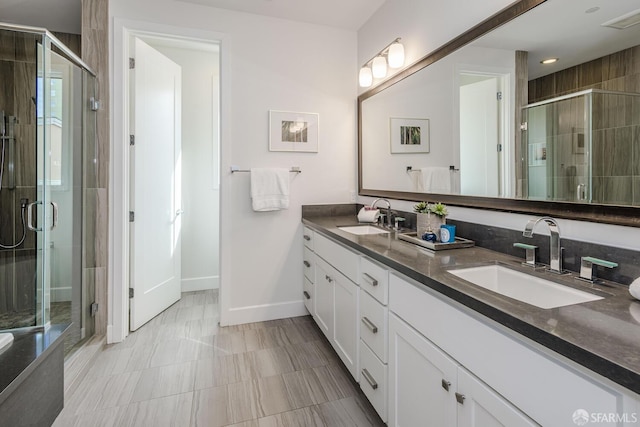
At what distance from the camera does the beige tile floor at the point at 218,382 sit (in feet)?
5.47

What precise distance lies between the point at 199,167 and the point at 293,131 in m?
1.31

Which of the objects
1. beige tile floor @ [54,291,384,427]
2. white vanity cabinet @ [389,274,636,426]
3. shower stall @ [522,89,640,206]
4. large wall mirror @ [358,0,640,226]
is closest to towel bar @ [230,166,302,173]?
large wall mirror @ [358,0,640,226]

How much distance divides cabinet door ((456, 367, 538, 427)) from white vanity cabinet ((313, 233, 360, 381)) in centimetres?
80

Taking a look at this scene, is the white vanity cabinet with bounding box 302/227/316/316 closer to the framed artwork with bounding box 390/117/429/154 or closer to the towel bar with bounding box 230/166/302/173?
the towel bar with bounding box 230/166/302/173

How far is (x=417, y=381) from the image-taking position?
1215 mm

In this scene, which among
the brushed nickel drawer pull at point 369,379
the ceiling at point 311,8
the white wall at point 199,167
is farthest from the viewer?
the white wall at point 199,167

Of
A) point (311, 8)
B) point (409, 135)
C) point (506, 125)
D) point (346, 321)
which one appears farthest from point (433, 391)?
point (311, 8)

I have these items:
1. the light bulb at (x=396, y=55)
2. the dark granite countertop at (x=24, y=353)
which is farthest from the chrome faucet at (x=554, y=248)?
the dark granite countertop at (x=24, y=353)

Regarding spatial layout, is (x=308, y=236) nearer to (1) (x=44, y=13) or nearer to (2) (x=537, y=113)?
(2) (x=537, y=113)

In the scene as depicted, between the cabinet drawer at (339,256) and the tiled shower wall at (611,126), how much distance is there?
99cm

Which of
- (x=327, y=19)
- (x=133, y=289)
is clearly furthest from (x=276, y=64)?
(x=133, y=289)

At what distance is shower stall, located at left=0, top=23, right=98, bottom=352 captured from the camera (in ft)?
6.71

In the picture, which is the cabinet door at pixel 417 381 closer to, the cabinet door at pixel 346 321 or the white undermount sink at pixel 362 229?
the cabinet door at pixel 346 321

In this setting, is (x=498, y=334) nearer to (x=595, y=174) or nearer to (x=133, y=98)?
(x=595, y=174)
